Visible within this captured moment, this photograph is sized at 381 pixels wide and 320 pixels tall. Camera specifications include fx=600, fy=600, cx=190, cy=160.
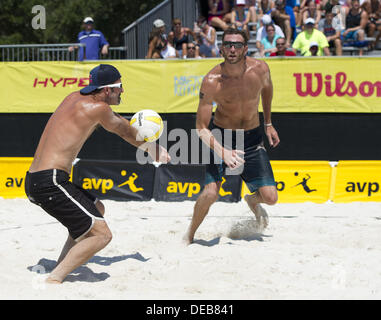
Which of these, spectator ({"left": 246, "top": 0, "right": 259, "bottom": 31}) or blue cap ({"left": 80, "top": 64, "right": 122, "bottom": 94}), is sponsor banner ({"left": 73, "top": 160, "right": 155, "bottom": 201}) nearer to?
blue cap ({"left": 80, "top": 64, "right": 122, "bottom": 94})

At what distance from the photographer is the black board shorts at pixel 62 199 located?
4590mm

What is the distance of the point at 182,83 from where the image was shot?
10008mm

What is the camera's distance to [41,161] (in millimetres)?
4633

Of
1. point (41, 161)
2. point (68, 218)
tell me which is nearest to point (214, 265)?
point (68, 218)

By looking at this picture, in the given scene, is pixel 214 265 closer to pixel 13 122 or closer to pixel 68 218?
pixel 68 218

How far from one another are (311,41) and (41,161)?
301 inches

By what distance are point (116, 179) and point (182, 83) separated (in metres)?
2.04

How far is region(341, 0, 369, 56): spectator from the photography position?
11.8 m

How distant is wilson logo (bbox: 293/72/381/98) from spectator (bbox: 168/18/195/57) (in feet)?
8.58

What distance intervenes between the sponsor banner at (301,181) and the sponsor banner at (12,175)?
3425mm

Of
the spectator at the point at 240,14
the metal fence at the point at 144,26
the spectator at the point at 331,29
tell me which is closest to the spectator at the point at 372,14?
the spectator at the point at 331,29

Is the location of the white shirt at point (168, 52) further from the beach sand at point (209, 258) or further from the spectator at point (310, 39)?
the beach sand at point (209, 258)

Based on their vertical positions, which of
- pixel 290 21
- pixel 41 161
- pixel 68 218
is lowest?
pixel 68 218

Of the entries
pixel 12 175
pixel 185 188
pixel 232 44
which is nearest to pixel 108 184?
pixel 185 188
